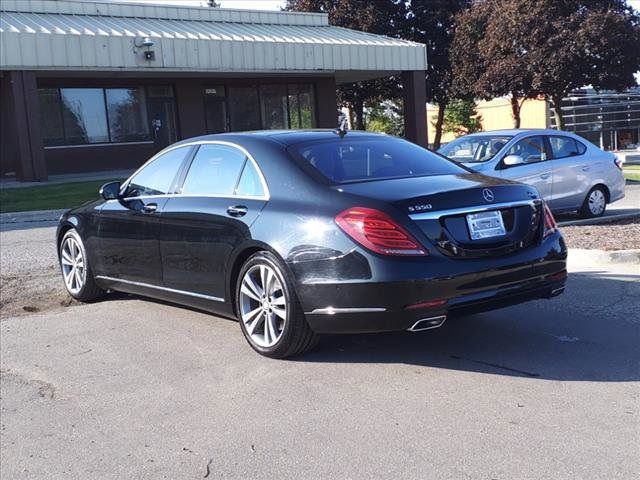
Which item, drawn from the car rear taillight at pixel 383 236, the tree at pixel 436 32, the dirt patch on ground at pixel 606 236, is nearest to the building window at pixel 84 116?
the tree at pixel 436 32

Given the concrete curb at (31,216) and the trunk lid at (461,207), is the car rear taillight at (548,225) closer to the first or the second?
the trunk lid at (461,207)

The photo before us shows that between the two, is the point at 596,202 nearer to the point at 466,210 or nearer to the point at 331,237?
the point at 466,210

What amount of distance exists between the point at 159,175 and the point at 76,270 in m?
1.66

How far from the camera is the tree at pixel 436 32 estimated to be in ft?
109

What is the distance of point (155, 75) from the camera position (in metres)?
25.2

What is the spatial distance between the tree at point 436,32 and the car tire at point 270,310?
29202 millimetres

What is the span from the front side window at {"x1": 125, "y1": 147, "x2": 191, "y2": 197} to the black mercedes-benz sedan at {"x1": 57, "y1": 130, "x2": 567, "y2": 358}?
2 centimetres

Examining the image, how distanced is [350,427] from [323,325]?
922mm

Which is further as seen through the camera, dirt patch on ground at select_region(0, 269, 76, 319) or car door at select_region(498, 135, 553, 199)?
car door at select_region(498, 135, 553, 199)

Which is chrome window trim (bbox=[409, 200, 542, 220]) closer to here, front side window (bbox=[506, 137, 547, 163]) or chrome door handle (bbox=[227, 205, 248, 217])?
chrome door handle (bbox=[227, 205, 248, 217])

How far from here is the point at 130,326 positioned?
645cm

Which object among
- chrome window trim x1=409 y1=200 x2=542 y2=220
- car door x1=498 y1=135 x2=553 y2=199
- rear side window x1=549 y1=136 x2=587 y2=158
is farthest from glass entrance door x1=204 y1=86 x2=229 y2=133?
chrome window trim x1=409 y1=200 x2=542 y2=220

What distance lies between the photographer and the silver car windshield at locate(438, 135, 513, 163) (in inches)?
450

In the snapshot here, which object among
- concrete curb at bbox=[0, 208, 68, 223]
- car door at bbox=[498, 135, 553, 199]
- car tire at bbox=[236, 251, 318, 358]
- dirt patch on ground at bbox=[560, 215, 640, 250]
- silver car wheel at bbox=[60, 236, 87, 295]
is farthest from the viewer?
concrete curb at bbox=[0, 208, 68, 223]
